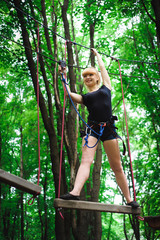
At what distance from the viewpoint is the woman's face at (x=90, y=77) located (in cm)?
317

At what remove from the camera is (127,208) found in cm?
295

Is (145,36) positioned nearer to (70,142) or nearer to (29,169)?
(70,142)

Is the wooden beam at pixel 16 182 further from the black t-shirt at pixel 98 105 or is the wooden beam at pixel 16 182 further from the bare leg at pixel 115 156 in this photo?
the black t-shirt at pixel 98 105

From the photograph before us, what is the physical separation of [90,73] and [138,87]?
675 cm

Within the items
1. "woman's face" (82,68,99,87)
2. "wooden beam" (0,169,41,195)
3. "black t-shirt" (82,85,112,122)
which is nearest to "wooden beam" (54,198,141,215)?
"wooden beam" (0,169,41,195)

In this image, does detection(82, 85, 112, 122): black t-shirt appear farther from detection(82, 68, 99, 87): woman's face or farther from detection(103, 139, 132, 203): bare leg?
detection(103, 139, 132, 203): bare leg

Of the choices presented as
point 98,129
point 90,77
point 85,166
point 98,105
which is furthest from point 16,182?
point 90,77

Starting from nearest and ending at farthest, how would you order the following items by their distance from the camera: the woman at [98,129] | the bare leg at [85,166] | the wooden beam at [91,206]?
1. the wooden beam at [91,206]
2. the bare leg at [85,166]
3. the woman at [98,129]

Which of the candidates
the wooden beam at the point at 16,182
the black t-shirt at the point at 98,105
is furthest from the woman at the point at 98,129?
the wooden beam at the point at 16,182

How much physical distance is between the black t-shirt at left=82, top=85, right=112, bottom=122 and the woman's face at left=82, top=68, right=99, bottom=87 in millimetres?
166

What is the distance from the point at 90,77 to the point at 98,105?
0.40 metres

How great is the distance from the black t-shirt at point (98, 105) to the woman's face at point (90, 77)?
0.17 m

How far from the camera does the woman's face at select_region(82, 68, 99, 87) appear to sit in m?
3.17

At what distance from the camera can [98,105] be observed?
3.03m
